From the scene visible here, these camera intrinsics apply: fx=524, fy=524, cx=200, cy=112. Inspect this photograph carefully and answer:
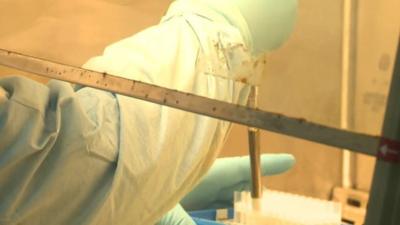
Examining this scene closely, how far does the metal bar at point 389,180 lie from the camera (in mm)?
422

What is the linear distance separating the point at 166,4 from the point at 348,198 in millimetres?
1112

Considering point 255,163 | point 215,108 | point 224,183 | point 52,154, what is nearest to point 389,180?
point 215,108

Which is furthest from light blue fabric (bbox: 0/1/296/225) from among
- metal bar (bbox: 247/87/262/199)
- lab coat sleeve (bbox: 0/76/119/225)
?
metal bar (bbox: 247/87/262/199)

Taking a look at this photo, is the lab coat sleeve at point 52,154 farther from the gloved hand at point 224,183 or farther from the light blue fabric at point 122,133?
the gloved hand at point 224,183

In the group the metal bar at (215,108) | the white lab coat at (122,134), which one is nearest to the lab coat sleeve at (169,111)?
the white lab coat at (122,134)

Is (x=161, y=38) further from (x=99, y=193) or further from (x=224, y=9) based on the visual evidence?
(x=99, y=193)

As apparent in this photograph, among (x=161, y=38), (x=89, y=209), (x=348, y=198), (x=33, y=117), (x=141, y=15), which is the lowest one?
(x=348, y=198)

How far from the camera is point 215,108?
0.50 metres

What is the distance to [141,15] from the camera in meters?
1.45

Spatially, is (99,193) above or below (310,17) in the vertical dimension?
below

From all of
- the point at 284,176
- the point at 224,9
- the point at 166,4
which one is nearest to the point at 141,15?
the point at 166,4

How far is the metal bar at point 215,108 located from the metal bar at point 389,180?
0.02 m

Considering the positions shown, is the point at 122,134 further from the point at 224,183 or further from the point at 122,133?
the point at 224,183

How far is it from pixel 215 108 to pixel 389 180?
170 millimetres
